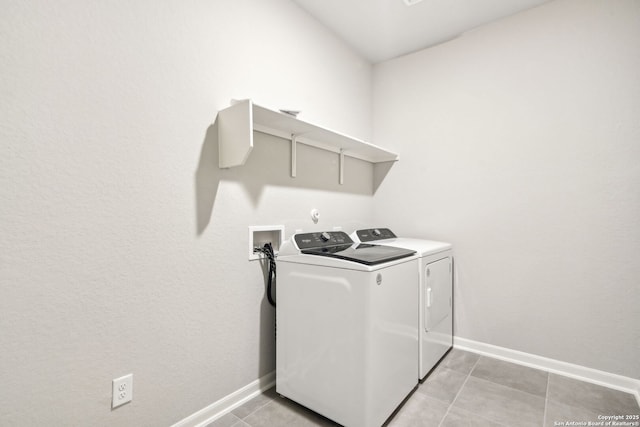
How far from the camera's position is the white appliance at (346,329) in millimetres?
1392

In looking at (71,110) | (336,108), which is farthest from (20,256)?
(336,108)

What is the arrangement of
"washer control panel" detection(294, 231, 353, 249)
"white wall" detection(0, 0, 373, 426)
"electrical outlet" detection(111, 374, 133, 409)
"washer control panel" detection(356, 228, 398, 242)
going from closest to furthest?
1. "white wall" detection(0, 0, 373, 426)
2. "electrical outlet" detection(111, 374, 133, 409)
3. "washer control panel" detection(294, 231, 353, 249)
4. "washer control panel" detection(356, 228, 398, 242)

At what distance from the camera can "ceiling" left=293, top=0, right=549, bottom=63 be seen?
208 cm

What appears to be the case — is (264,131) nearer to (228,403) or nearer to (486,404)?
(228,403)

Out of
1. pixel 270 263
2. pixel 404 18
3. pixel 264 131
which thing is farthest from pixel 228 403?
pixel 404 18

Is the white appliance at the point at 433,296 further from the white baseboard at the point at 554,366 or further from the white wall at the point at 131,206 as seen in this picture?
the white wall at the point at 131,206

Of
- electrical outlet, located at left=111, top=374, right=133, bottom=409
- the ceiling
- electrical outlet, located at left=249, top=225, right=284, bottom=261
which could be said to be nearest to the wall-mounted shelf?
electrical outlet, located at left=249, top=225, right=284, bottom=261

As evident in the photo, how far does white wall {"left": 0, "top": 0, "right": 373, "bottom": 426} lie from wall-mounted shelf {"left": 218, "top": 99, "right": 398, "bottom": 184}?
0.06 m

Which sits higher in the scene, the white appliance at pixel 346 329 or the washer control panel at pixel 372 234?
the washer control panel at pixel 372 234

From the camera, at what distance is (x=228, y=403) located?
1604mm

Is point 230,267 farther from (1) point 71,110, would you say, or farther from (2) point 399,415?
(2) point 399,415

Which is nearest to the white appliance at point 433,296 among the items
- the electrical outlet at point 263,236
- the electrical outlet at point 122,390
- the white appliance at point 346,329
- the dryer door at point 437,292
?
the dryer door at point 437,292

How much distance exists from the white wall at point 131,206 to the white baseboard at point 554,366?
1594mm

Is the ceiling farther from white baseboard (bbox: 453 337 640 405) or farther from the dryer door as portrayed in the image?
white baseboard (bbox: 453 337 640 405)
